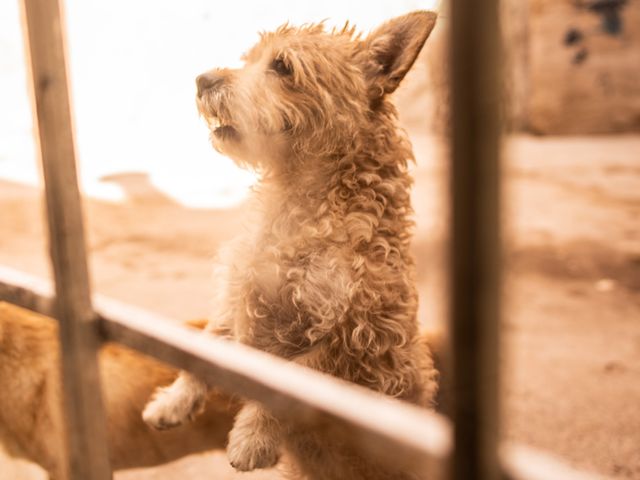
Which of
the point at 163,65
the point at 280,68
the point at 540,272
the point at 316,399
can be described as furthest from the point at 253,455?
the point at 540,272

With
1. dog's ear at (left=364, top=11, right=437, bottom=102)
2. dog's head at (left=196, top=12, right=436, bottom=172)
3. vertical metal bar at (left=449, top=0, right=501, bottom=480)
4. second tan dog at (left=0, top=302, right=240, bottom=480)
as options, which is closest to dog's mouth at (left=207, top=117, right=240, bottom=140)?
dog's head at (left=196, top=12, right=436, bottom=172)

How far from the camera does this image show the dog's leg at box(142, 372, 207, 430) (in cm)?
123

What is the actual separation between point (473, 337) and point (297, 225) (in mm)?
566

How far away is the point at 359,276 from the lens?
108cm

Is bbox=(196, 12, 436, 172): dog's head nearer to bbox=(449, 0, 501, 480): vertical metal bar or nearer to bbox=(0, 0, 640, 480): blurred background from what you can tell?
bbox=(0, 0, 640, 480): blurred background

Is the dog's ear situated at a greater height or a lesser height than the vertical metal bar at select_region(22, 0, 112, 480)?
greater

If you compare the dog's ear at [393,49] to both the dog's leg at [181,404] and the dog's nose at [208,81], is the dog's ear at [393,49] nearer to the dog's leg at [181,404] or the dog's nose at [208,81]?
the dog's nose at [208,81]

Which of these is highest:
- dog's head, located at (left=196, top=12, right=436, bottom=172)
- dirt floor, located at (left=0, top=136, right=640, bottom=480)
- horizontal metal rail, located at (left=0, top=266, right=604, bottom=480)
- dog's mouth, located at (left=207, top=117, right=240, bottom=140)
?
dog's head, located at (left=196, top=12, right=436, bottom=172)

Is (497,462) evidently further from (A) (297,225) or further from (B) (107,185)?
(B) (107,185)

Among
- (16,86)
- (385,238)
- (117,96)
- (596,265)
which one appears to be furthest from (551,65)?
(385,238)

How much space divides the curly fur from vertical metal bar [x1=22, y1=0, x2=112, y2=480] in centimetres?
24

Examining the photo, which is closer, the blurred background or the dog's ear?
the dog's ear

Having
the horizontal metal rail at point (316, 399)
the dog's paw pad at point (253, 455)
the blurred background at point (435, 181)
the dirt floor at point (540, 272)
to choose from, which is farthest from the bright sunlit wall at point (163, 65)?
the dog's paw pad at point (253, 455)

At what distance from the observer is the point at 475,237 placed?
23.4 inches
